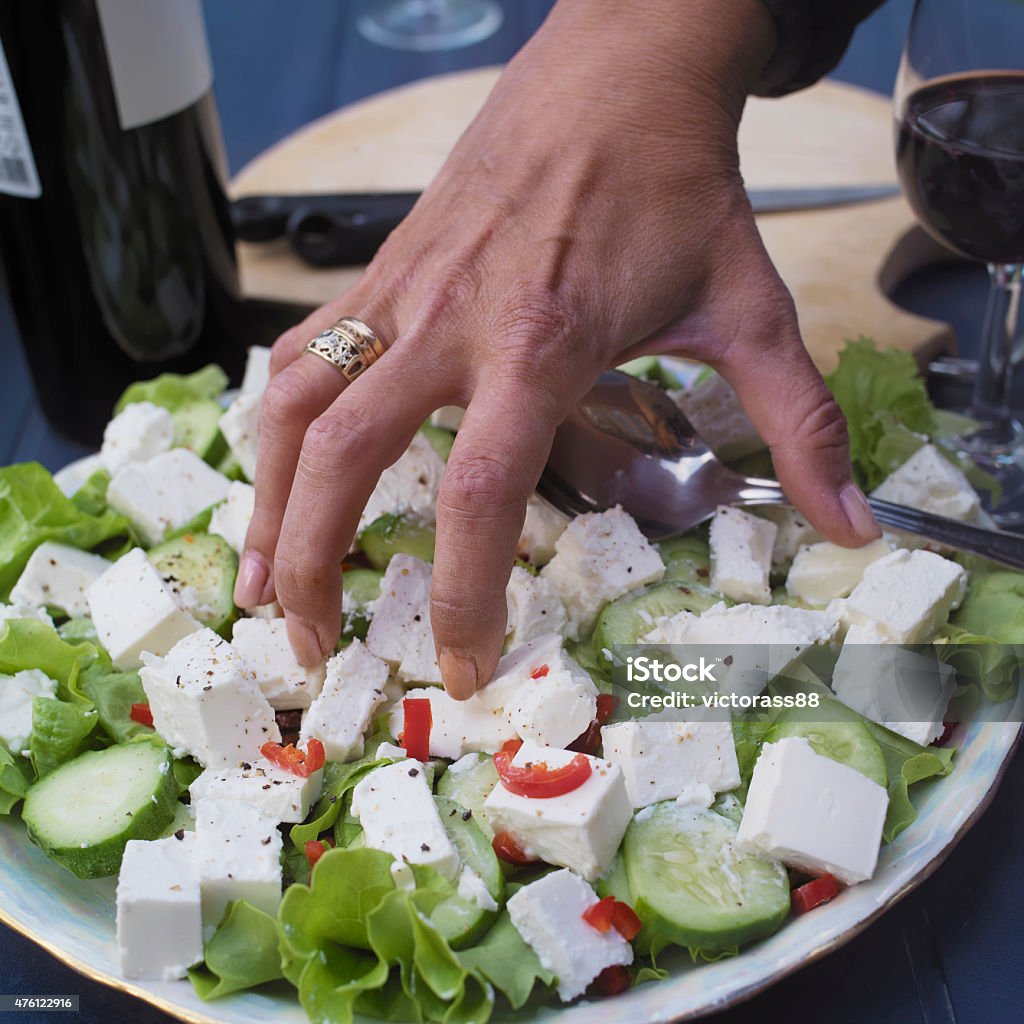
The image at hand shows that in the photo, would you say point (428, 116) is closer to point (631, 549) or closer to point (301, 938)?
point (631, 549)

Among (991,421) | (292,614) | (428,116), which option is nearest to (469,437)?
(292,614)

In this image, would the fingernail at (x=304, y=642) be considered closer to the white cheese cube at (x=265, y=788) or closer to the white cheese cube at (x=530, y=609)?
the white cheese cube at (x=265, y=788)

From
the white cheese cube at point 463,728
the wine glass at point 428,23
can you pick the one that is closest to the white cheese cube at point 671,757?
the white cheese cube at point 463,728

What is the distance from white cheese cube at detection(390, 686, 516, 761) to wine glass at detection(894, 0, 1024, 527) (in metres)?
1.27

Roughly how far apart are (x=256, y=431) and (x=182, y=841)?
912 mm

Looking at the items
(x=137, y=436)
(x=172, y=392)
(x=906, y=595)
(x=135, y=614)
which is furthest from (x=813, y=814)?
(x=172, y=392)

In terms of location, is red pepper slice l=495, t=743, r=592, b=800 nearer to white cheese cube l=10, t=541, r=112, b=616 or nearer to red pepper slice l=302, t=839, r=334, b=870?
red pepper slice l=302, t=839, r=334, b=870

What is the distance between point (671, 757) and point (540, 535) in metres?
0.52

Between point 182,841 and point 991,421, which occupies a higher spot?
point 182,841

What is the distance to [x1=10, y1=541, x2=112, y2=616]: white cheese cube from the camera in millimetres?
2107

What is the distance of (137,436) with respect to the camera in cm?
241

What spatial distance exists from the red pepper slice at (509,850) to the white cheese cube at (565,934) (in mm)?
107

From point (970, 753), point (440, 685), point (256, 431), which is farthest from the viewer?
point (256, 431)

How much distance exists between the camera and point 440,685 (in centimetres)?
188
